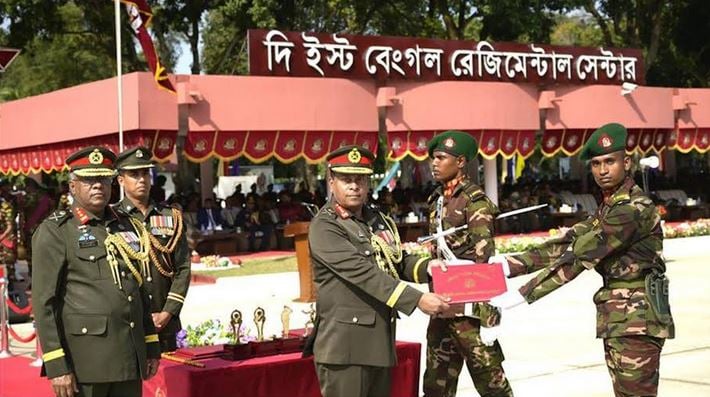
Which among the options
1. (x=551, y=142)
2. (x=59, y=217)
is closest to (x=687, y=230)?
(x=551, y=142)

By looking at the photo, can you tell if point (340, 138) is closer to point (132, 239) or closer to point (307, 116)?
point (307, 116)

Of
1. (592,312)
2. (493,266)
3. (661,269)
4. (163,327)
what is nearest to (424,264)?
(493,266)

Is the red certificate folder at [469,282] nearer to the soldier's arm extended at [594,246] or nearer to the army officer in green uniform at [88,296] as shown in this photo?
the soldier's arm extended at [594,246]

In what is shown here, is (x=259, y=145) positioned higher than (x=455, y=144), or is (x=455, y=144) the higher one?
(x=259, y=145)

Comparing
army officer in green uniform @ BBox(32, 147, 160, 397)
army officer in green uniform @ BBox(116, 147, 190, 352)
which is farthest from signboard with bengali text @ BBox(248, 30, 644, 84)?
army officer in green uniform @ BBox(32, 147, 160, 397)

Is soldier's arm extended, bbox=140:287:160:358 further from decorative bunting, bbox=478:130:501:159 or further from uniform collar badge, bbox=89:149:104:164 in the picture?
decorative bunting, bbox=478:130:501:159

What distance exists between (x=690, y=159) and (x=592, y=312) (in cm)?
4136

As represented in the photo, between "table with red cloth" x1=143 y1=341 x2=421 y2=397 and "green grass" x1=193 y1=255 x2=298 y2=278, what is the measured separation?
1255cm

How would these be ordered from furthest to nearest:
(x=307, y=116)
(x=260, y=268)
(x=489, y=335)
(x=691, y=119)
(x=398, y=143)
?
(x=691, y=119), (x=398, y=143), (x=307, y=116), (x=260, y=268), (x=489, y=335)

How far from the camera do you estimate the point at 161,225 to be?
6270 mm

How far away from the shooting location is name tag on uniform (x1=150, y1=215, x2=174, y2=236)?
6227 millimetres

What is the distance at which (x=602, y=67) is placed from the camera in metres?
26.9

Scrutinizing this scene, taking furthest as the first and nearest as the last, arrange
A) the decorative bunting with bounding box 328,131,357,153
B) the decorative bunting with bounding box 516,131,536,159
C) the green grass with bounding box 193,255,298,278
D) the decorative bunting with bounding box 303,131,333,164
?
the decorative bunting with bounding box 516,131,536,159 < the decorative bunting with bounding box 328,131,357,153 < the decorative bunting with bounding box 303,131,333,164 < the green grass with bounding box 193,255,298,278

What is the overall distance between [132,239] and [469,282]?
1698 mm
